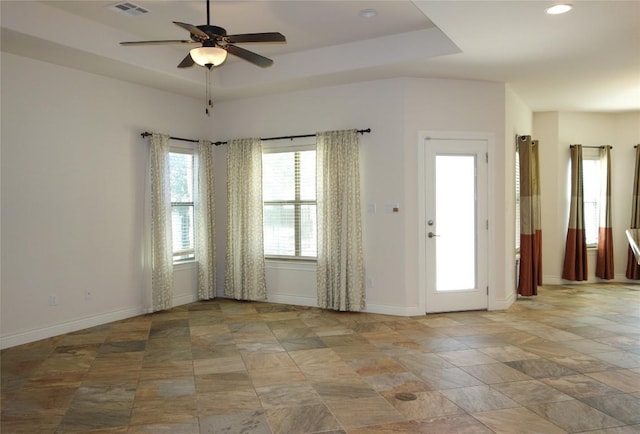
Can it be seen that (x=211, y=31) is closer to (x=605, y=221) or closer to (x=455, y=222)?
(x=455, y=222)

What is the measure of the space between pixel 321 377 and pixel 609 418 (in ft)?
6.53

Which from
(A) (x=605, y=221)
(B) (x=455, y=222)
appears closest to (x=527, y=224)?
(B) (x=455, y=222)

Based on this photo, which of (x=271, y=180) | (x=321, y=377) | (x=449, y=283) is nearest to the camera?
(x=321, y=377)

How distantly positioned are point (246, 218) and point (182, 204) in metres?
0.88

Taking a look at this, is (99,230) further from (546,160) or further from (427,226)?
(546,160)

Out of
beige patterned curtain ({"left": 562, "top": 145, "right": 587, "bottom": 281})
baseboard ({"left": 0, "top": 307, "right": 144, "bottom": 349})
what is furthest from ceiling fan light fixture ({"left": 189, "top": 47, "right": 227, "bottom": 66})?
beige patterned curtain ({"left": 562, "top": 145, "right": 587, "bottom": 281})

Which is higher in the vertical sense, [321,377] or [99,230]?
[99,230]

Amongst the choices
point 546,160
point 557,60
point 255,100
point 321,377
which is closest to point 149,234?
point 255,100

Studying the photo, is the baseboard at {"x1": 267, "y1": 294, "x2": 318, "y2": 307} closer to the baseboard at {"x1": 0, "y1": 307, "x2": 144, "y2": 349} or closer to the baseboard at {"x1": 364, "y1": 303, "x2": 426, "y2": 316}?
the baseboard at {"x1": 364, "y1": 303, "x2": 426, "y2": 316}

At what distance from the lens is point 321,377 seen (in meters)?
3.95

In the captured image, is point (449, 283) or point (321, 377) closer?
point (321, 377)

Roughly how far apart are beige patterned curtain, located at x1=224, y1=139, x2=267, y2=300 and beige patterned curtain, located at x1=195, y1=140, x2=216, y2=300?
312 mm

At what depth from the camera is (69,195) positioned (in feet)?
17.5

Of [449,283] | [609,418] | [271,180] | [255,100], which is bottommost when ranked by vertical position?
[609,418]
